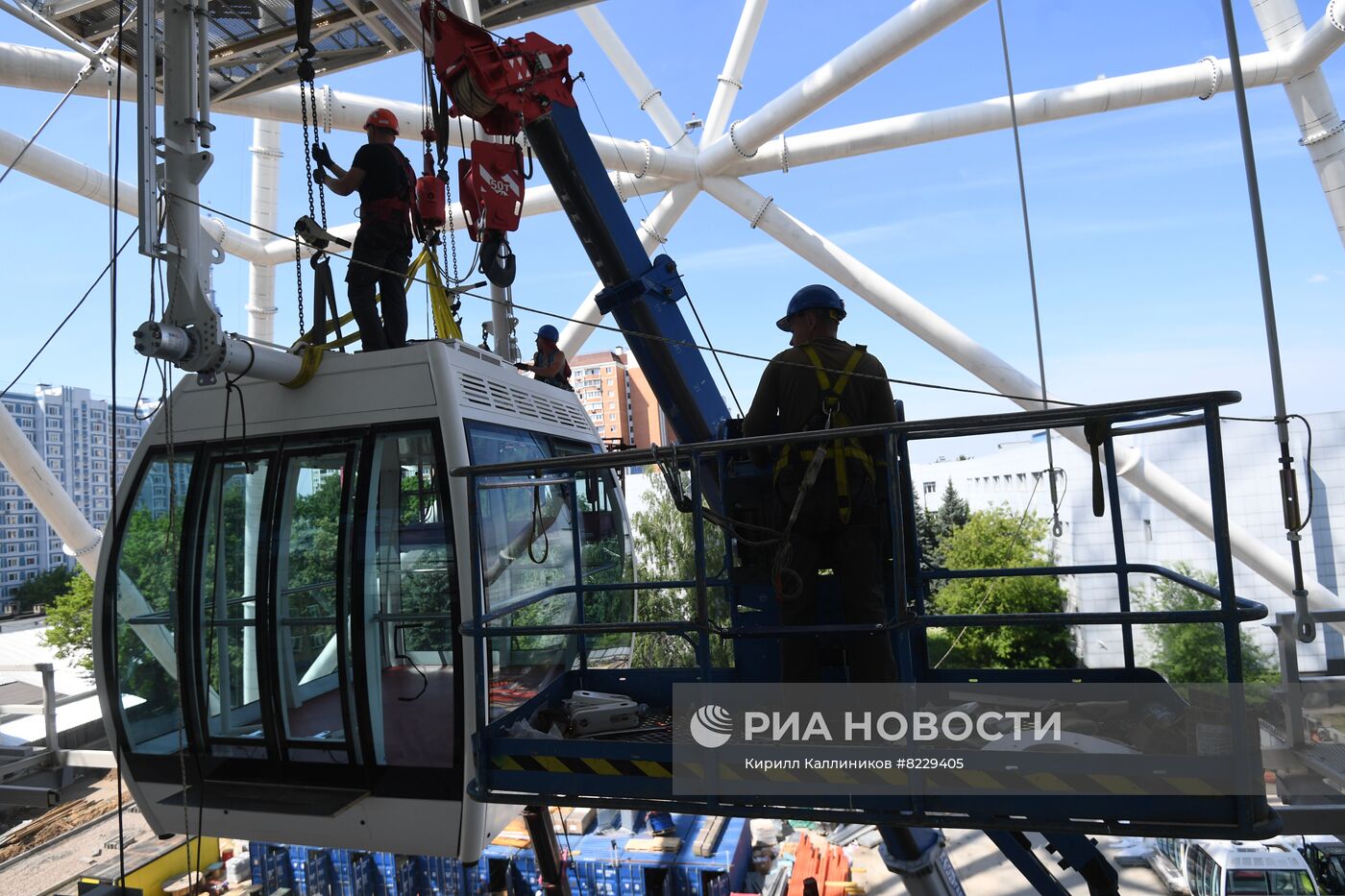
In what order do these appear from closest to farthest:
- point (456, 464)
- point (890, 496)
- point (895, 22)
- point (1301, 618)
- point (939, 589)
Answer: point (890, 496) → point (456, 464) → point (1301, 618) → point (895, 22) → point (939, 589)

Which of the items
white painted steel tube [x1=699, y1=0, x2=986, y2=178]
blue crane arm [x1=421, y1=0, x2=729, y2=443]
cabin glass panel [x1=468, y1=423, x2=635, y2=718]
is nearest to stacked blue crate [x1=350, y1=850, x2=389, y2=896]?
cabin glass panel [x1=468, y1=423, x2=635, y2=718]

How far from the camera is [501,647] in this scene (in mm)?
4512

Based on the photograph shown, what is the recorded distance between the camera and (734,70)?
15641mm

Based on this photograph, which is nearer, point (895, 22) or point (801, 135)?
point (895, 22)

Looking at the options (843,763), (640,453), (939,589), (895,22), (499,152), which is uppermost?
(895,22)

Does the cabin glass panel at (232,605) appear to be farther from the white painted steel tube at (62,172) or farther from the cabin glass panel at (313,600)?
the white painted steel tube at (62,172)

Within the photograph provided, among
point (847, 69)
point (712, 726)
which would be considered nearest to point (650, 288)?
point (712, 726)

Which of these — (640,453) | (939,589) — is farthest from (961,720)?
(939,589)

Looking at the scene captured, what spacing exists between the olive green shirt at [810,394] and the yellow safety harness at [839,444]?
0.02 m

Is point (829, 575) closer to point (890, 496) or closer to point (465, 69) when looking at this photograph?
point (890, 496)

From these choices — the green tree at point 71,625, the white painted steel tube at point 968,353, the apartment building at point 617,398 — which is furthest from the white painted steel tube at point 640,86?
the apartment building at point 617,398

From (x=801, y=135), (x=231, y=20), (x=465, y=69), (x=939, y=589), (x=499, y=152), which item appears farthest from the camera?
(x=939, y=589)

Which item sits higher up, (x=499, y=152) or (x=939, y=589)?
(x=499, y=152)

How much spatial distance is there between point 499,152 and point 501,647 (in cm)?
356
